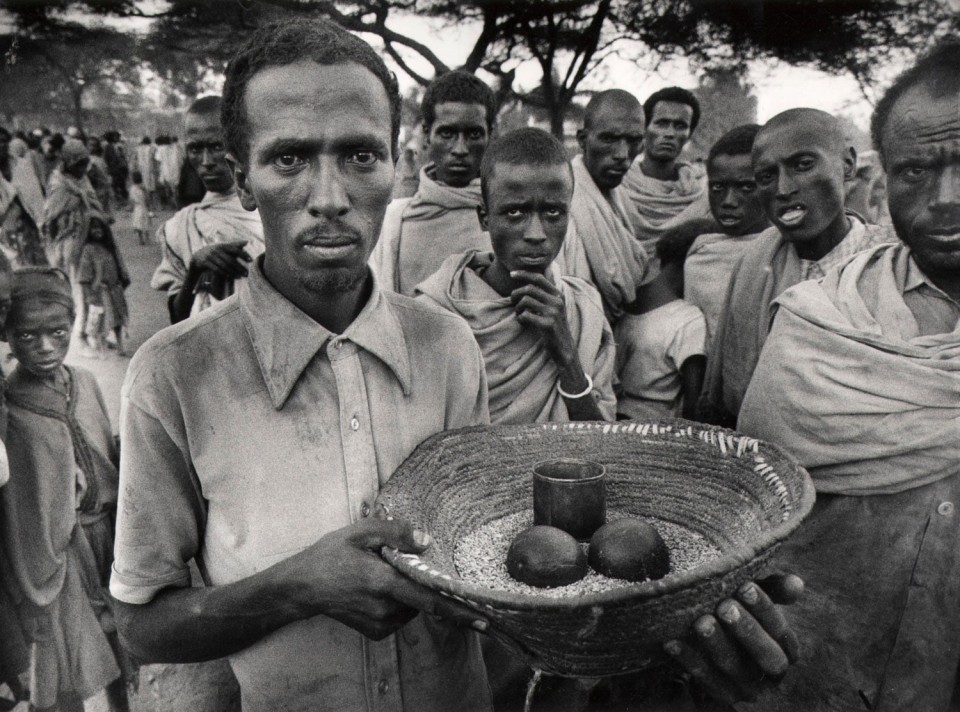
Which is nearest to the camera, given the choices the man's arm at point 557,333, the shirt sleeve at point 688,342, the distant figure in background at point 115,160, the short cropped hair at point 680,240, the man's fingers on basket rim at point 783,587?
the man's fingers on basket rim at point 783,587

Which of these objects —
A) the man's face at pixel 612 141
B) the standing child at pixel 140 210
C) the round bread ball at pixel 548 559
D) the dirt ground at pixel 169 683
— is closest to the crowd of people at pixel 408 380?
the dirt ground at pixel 169 683

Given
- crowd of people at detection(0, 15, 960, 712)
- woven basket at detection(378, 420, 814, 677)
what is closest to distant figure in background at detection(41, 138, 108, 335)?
crowd of people at detection(0, 15, 960, 712)

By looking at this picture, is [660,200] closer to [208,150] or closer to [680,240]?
[680,240]

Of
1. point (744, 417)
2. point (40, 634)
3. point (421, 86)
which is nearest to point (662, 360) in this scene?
point (744, 417)

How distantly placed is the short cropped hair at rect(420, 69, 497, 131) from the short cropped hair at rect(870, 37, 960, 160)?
168 centimetres

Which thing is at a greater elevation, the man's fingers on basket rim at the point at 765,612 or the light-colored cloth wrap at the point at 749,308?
the light-colored cloth wrap at the point at 749,308

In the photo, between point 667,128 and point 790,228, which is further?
point 667,128

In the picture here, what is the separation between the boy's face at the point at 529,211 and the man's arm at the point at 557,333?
90 millimetres

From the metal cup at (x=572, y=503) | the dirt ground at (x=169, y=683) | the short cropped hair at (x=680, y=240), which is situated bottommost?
the dirt ground at (x=169, y=683)

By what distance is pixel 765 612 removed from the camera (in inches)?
44.1

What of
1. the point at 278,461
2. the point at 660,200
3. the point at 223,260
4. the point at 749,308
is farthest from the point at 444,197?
the point at 278,461

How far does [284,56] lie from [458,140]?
1.90 m

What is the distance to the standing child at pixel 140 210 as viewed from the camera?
168 inches

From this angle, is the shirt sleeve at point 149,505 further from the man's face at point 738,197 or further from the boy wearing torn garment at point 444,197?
the man's face at point 738,197
